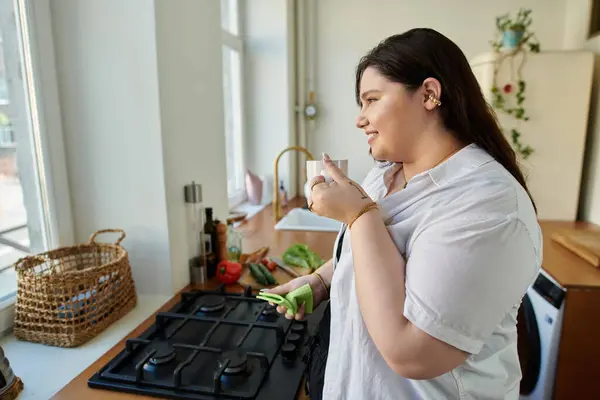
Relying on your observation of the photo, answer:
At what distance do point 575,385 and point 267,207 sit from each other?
1.87m

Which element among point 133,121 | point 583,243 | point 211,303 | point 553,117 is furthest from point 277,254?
point 553,117

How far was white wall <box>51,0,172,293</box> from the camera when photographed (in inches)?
44.5

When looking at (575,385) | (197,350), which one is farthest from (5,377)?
(575,385)

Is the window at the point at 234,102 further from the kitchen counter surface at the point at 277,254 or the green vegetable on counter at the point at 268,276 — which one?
the green vegetable on counter at the point at 268,276

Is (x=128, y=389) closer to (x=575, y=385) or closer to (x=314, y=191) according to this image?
(x=314, y=191)

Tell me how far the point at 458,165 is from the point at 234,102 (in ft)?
7.79

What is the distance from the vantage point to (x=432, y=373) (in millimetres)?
556

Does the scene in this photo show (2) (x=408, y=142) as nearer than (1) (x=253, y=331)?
Yes

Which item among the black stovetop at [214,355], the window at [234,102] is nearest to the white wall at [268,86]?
the window at [234,102]

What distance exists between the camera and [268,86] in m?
2.84

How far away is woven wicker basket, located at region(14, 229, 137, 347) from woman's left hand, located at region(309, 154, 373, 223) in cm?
64

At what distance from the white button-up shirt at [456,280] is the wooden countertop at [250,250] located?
252 millimetres

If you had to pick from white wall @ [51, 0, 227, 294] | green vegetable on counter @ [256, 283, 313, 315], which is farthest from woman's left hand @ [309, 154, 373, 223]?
white wall @ [51, 0, 227, 294]

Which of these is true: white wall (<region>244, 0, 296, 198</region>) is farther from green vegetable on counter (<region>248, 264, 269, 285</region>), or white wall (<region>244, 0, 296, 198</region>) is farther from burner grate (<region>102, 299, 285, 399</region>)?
burner grate (<region>102, 299, 285, 399</region>)
